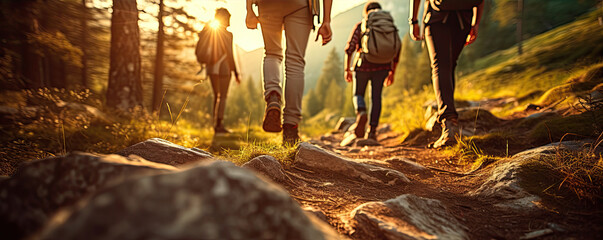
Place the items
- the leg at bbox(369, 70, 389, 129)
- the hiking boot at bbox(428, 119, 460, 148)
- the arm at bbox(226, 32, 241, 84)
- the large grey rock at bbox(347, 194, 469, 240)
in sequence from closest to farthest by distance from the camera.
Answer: the large grey rock at bbox(347, 194, 469, 240) < the hiking boot at bbox(428, 119, 460, 148) < the leg at bbox(369, 70, 389, 129) < the arm at bbox(226, 32, 241, 84)

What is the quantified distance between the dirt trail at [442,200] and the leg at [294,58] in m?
0.88

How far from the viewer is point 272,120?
9.30 feet

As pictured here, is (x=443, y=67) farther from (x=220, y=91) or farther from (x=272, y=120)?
(x=220, y=91)

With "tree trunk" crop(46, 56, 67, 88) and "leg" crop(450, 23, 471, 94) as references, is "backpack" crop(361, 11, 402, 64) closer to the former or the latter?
"leg" crop(450, 23, 471, 94)

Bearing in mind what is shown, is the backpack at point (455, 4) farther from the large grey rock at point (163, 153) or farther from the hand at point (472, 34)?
the large grey rock at point (163, 153)

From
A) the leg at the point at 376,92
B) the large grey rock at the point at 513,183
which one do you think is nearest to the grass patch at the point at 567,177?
the large grey rock at the point at 513,183

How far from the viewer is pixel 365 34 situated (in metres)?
4.74

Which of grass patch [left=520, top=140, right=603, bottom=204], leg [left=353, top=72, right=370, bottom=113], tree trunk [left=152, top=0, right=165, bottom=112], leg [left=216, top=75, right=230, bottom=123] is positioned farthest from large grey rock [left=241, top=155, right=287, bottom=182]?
tree trunk [left=152, top=0, right=165, bottom=112]

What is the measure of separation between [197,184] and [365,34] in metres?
4.74

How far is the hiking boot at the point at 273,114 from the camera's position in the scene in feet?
9.23

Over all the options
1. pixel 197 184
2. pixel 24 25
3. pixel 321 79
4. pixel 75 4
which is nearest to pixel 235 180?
pixel 197 184

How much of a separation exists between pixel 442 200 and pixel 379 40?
3520 millimetres

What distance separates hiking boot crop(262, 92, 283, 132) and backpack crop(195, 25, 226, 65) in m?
3.76

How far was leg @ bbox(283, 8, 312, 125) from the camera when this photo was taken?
2836mm
